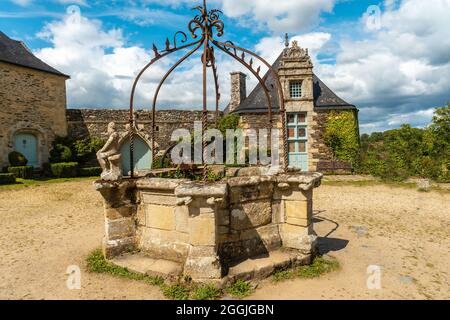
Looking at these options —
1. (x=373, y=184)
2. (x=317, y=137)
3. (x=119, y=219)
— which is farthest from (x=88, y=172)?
(x=373, y=184)

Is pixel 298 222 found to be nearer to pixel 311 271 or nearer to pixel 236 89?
pixel 311 271

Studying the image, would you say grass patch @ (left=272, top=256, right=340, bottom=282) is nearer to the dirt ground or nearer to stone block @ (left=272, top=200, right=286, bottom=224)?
the dirt ground

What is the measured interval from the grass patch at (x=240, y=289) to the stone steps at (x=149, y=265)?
2.36ft

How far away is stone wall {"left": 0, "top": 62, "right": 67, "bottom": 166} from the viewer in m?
15.5

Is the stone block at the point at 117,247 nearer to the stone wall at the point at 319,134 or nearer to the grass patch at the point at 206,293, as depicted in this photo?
the grass patch at the point at 206,293

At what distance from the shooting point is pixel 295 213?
14.8 feet

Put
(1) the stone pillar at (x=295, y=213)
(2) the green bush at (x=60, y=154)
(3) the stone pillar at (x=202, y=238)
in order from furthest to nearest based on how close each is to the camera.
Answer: (2) the green bush at (x=60, y=154) → (1) the stone pillar at (x=295, y=213) → (3) the stone pillar at (x=202, y=238)

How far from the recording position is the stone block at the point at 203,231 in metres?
3.73

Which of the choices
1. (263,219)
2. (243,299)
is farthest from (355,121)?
(243,299)

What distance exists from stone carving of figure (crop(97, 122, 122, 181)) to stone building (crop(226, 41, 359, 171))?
11999 mm

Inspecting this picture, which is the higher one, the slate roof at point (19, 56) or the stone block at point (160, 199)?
the slate roof at point (19, 56)

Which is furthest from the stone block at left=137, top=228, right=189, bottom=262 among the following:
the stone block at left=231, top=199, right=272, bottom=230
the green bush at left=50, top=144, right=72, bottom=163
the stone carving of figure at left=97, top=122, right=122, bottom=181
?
the green bush at left=50, top=144, right=72, bottom=163

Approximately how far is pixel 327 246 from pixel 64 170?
47.9ft

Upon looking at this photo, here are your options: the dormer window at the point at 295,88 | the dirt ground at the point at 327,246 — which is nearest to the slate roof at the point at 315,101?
the dormer window at the point at 295,88
